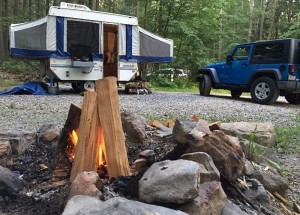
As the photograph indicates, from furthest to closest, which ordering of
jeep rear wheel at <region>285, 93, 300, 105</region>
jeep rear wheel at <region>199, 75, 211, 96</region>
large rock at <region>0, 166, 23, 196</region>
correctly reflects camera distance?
jeep rear wheel at <region>199, 75, 211, 96</region>, jeep rear wheel at <region>285, 93, 300, 105</region>, large rock at <region>0, 166, 23, 196</region>

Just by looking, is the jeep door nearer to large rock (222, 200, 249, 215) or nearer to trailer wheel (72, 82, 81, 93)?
trailer wheel (72, 82, 81, 93)

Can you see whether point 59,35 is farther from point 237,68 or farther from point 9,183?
point 9,183

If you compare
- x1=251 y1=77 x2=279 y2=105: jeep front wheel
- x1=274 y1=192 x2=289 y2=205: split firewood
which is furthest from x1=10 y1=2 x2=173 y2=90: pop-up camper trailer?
x1=274 y1=192 x2=289 y2=205: split firewood

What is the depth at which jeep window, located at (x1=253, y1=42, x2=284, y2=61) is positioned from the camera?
10.7 metres

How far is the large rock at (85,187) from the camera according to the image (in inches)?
99.9

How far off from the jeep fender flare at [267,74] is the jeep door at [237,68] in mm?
229

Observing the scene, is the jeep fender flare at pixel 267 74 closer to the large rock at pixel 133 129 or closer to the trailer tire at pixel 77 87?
the trailer tire at pixel 77 87

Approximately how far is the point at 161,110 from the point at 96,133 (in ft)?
16.3

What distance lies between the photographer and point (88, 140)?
306cm

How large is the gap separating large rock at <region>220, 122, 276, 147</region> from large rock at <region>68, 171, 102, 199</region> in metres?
2.51

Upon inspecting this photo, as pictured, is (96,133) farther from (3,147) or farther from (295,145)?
(295,145)

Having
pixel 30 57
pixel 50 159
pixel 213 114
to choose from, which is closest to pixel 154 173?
pixel 50 159

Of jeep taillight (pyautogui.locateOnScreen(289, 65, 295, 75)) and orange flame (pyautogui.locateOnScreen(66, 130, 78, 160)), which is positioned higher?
jeep taillight (pyautogui.locateOnScreen(289, 65, 295, 75))

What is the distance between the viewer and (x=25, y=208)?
106 inches
